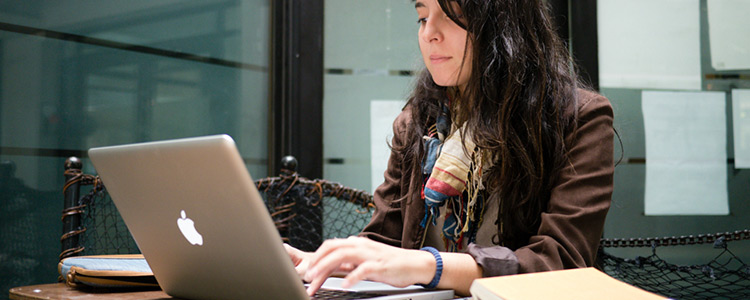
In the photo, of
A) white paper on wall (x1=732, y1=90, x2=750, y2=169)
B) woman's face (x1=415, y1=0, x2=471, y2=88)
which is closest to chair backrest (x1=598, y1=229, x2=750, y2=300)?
white paper on wall (x1=732, y1=90, x2=750, y2=169)

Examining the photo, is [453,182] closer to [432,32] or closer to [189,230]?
[432,32]

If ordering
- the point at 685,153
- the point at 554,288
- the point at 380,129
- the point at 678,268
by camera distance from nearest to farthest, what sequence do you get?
the point at 554,288
the point at 678,268
the point at 685,153
the point at 380,129

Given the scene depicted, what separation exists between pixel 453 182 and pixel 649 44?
1.65 m

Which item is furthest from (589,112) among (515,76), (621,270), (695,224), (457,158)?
(695,224)

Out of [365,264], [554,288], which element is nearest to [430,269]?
[365,264]

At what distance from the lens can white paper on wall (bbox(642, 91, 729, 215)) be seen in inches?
92.2

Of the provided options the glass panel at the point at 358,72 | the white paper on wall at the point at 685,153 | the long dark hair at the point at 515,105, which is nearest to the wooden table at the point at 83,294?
the long dark hair at the point at 515,105

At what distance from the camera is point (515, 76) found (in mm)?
1176

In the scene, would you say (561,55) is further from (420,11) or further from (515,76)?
(420,11)

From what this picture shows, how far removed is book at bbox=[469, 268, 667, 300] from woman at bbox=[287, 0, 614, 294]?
0.97ft

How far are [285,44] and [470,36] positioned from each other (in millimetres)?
1542

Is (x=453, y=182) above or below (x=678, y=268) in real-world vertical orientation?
above

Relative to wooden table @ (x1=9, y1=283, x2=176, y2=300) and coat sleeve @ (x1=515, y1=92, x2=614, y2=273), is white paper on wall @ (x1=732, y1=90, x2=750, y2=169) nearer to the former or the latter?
coat sleeve @ (x1=515, y1=92, x2=614, y2=273)

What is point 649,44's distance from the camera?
8.21 ft
